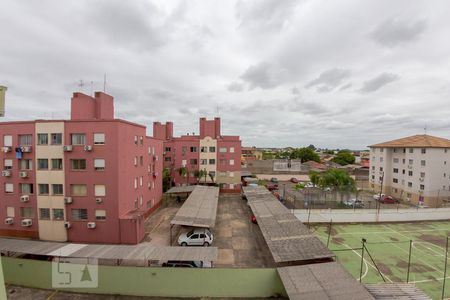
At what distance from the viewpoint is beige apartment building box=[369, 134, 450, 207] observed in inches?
1652

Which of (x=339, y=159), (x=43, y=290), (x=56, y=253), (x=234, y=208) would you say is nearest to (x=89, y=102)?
(x=56, y=253)

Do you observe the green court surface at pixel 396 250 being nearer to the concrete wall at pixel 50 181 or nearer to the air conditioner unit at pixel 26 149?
the concrete wall at pixel 50 181

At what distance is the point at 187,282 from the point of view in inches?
595

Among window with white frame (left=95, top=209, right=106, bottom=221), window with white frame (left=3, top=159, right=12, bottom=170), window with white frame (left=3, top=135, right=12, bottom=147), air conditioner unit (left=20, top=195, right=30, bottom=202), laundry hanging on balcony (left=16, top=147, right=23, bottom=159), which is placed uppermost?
window with white frame (left=3, top=135, right=12, bottom=147)

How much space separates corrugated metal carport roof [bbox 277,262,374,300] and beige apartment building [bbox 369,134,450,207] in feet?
128

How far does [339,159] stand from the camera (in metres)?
106

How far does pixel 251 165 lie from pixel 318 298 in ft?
223

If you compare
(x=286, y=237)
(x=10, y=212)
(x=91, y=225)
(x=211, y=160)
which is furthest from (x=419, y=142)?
(x=10, y=212)

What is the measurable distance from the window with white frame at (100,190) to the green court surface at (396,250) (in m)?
21.9

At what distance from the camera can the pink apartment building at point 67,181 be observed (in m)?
23.1

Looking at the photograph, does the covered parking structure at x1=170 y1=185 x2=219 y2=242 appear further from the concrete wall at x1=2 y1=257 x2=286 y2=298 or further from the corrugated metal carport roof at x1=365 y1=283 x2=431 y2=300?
the corrugated metal carport roof at x1=365 y1=283 x2=431 y2=300

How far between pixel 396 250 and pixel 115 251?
24522 millimetres

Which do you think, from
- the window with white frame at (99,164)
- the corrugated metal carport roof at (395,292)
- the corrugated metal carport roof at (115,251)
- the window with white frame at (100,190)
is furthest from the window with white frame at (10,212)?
the corrugated metal carport roof at (395,292)

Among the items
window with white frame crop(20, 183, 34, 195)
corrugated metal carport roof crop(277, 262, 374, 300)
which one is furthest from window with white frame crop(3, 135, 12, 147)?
corrugated metal carport roof crop(277, 262, 374, 300)
